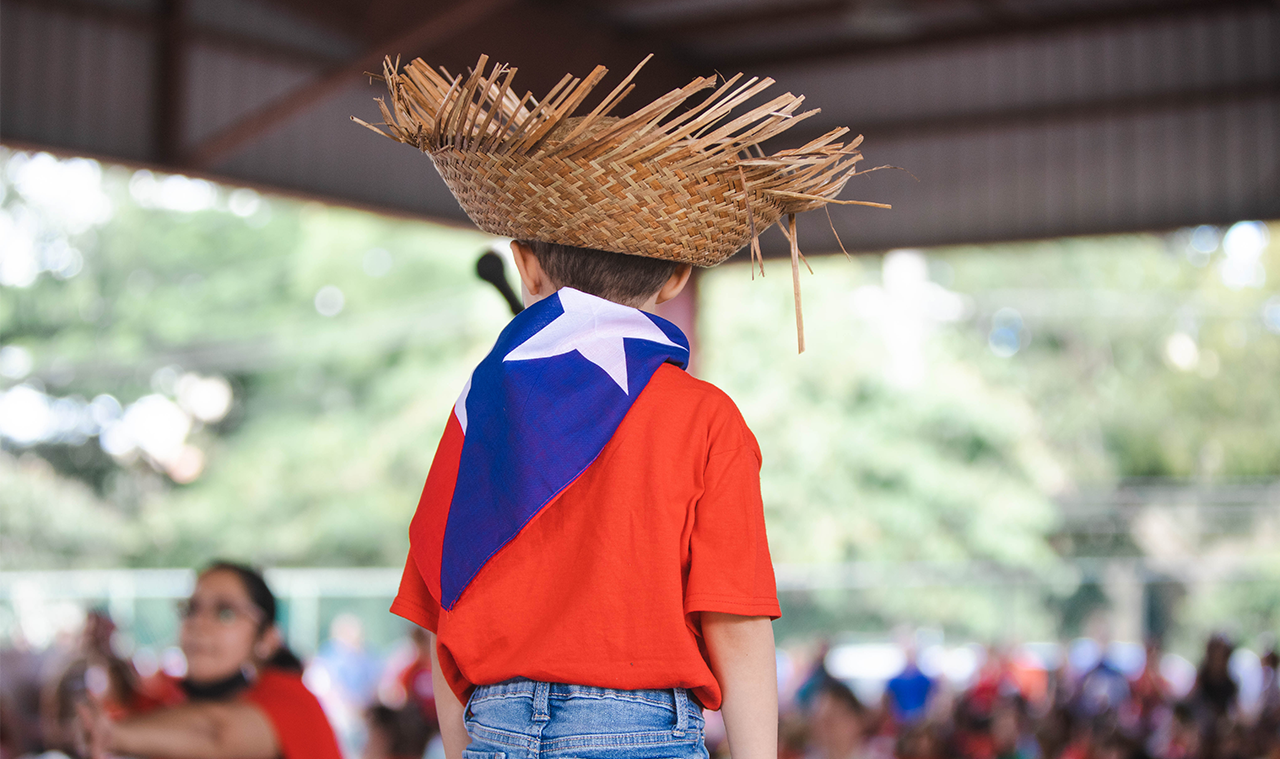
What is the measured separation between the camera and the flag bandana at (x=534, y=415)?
161 centimetres

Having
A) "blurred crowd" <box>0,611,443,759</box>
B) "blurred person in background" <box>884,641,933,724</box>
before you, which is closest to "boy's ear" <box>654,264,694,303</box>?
"blurred crowd" <box>0,611,443,759</box>

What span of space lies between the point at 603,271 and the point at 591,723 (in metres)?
0.59

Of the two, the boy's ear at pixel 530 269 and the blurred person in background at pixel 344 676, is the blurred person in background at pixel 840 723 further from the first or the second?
the blurred person in background at pixel 344 676

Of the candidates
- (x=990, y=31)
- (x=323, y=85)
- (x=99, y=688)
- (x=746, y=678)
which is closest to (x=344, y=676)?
(x=99, y=688)

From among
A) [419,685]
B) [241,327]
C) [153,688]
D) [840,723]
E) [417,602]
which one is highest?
[241,327]

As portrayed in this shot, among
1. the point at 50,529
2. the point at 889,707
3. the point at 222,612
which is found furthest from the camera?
the point at 50,529

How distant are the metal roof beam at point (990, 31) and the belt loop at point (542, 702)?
8.83 meters

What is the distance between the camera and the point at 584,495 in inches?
64.4

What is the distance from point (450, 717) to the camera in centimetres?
183

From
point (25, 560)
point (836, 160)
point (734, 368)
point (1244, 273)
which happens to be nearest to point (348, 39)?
point (836, 160)

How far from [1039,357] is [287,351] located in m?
14.6

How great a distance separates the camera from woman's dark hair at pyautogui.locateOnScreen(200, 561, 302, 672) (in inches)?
122

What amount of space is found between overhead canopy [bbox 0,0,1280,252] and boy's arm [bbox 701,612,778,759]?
6.28m

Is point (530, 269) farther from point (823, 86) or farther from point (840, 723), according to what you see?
point (823, 86)
